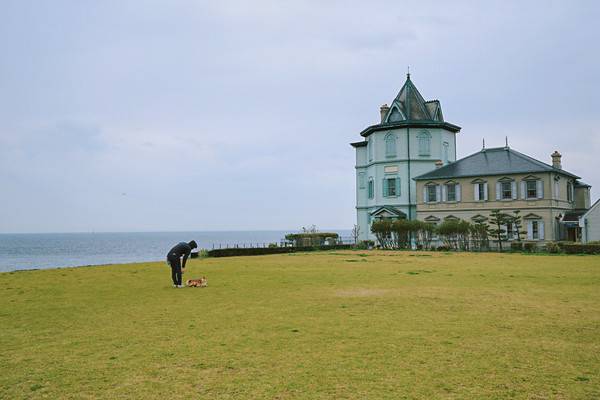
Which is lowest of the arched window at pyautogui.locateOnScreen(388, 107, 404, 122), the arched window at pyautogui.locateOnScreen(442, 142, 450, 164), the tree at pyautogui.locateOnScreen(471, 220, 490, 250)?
the tree at pyautogui.locateOnScreen(471, 220, 490, 250)

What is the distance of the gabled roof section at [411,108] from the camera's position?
164 ft

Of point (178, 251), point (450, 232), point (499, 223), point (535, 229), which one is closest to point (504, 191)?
point (535, 229)

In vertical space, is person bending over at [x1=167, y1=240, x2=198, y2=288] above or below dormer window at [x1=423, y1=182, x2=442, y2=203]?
below

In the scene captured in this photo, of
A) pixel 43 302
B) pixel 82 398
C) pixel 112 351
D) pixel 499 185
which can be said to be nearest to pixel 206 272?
pixel 43 302

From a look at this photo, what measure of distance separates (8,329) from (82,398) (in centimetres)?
471

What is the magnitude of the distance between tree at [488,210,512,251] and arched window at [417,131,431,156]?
9.48 m

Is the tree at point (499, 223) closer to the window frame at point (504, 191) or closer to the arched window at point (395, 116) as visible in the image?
the window frame at point (504, 191)

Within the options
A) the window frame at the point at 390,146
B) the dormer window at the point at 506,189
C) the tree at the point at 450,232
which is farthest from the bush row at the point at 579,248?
the window frame at the point at 390,146

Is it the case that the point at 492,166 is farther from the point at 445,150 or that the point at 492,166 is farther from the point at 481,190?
the point at 445,150

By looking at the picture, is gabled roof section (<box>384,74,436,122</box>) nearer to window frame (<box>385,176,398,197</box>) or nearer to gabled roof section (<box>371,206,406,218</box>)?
window frame (<box>385,176,398,197</box>)

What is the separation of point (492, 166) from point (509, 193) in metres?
2.78

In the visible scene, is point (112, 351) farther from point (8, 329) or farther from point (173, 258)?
point (173, 258)

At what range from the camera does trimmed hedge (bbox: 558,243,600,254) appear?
32.2m

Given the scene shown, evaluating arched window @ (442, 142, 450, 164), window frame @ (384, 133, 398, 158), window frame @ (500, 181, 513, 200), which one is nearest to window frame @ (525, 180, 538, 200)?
window frame @ (500, 181, 513, 200)
